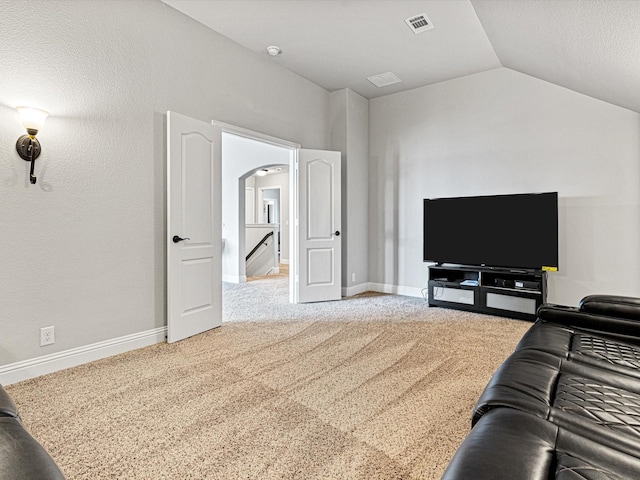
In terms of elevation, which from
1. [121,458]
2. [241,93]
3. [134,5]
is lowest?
[121,458]

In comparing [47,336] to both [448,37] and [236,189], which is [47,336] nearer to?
[448,37]

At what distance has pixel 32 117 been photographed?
2492 mm

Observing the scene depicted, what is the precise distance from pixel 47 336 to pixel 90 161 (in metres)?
1.34

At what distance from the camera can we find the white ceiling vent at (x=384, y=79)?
16.1ft

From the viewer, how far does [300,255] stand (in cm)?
497

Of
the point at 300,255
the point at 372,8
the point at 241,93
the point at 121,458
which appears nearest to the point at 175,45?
the point at 241,93

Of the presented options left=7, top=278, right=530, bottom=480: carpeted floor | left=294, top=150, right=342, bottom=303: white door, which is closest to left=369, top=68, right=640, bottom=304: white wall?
left=294, top=150, right=342, bottom=303: white door

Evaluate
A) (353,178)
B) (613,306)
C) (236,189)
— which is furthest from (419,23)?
(236,189)

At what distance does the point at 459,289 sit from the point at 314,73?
10.9 ft

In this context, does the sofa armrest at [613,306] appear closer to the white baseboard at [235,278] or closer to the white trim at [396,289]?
the white trim at [396,289]

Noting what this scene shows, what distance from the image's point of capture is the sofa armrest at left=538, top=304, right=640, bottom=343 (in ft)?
5.47

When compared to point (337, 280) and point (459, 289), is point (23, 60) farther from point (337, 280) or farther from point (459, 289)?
point (459, 289)

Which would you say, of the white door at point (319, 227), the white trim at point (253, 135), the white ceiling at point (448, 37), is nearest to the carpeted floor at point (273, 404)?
the white door at point (319, 227)

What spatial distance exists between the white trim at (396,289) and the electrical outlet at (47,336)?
4159mm
